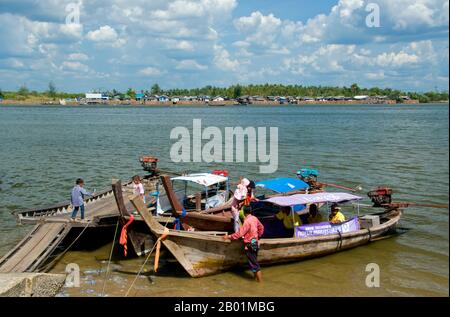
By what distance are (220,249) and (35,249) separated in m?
5.28

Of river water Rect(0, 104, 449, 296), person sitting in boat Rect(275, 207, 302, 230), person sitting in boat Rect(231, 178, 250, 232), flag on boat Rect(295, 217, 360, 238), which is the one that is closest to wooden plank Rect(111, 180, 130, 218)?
river water Rect(0, 104, 449, 296)

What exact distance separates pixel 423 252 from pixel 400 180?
11691mm

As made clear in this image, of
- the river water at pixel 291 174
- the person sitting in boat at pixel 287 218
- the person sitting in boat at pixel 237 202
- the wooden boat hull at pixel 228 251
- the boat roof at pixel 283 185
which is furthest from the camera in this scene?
the boat roof at pixel 283 185

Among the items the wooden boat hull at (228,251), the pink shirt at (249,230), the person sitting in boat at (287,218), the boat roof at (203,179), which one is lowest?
the wooden boat hull at (228,251)

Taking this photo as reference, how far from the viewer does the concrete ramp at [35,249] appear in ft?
39.3

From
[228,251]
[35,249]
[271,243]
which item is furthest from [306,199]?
[35,249]

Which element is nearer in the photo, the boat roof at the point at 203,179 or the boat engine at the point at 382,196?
the boat roof at the point at 203,179

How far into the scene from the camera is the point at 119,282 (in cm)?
1237

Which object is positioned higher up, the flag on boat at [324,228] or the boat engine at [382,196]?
the boat engine at [382,196]

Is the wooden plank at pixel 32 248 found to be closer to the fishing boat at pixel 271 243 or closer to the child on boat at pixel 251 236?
the fishing boat at pixel 271 243

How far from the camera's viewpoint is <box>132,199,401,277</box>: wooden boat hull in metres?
12.0

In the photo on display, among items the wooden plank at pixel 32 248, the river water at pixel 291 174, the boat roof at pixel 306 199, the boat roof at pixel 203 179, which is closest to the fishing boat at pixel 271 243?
the boat roof at pixel 306 199
